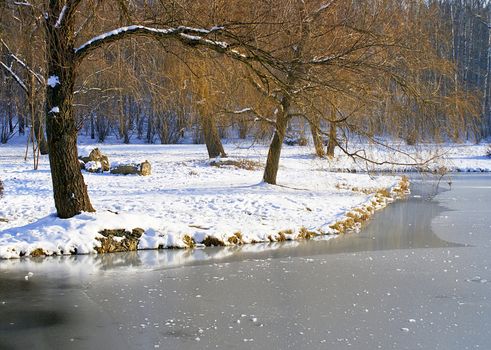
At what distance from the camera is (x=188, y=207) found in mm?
12953

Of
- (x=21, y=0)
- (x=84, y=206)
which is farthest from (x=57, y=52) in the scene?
(x=84, y=206)

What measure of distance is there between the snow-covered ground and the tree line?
0.54 m

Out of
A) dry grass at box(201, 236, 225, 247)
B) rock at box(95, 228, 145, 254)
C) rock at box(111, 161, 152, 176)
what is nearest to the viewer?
rock at box(95, 228, 145, 254)

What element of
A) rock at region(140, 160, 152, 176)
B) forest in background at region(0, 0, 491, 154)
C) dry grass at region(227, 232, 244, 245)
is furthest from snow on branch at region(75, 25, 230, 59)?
rock at region(140, 160, 152, 176)

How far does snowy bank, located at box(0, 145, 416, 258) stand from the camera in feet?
33.1

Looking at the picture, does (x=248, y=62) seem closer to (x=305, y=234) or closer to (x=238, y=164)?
(x=305, y=234)

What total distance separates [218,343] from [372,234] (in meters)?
6.75

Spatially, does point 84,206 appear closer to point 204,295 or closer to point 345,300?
point 204,295

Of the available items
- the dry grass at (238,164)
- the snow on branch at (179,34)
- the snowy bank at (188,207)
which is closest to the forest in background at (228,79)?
the snow on branch at (179,34)

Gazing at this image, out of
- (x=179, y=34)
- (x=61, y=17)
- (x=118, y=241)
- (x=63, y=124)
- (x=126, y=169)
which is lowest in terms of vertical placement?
(x=118, y=241)

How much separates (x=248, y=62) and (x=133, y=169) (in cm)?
951

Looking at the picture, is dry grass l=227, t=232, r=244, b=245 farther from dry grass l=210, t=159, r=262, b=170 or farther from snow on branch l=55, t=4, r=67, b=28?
dry grass l=210, t=159, r=262, b=170

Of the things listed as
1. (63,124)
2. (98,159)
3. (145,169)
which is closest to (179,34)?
(63,124)

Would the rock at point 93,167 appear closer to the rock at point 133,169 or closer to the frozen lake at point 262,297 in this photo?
the rock at point 133,169
